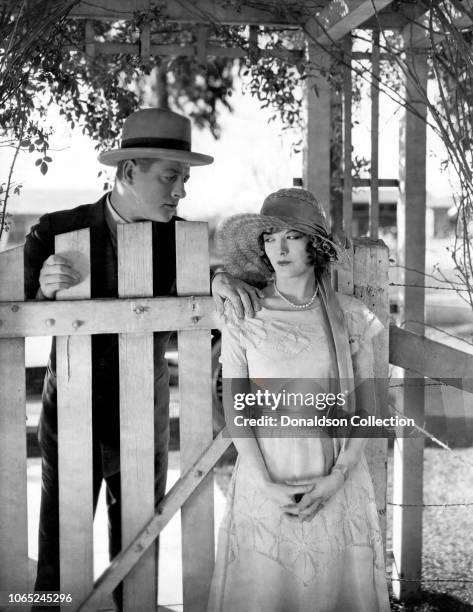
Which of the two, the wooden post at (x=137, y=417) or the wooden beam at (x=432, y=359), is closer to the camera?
the wooden post at (x=137, y=417)

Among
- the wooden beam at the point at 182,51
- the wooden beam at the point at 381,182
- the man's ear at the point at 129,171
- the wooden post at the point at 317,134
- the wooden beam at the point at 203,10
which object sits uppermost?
the wooden beam at the point at 203,10

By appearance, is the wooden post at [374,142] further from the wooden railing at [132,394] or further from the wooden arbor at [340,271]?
the wooden railing at [132,394]

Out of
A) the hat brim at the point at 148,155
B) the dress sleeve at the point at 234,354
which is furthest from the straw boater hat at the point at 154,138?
the dress sleeve at the point at 234,354

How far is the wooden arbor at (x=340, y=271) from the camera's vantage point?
2465 millimetres

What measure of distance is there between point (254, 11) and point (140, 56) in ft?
2.07

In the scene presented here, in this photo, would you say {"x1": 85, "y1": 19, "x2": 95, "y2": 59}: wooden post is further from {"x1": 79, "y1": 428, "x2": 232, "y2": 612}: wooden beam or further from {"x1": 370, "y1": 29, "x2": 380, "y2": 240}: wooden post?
{"x1": 79, "y1": 428, "x2": 232, "y2": 612}: wooden beam

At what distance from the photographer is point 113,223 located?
9.14 ft

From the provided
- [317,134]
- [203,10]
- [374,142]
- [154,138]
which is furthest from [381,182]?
[154,138]

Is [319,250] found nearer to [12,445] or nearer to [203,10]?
[12,445]

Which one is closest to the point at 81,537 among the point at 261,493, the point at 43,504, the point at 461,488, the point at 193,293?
the point at 43,504

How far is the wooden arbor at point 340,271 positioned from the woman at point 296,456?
9.4 inches

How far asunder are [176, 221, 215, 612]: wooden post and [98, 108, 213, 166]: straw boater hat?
0.49 meters

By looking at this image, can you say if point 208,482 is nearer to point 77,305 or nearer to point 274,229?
point 77,305

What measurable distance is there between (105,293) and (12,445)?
0.57 m
